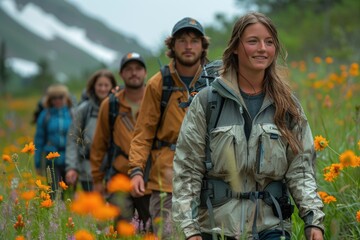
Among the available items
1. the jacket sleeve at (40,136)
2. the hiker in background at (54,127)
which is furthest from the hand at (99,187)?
the jacket sleeve at (40,136)

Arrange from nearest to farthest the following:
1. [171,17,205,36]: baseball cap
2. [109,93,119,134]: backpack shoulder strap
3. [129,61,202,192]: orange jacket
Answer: [129,61,202,192]: orange jacket
[171,17,205,36]: baseball cap
[109,93,119,134]: backpack shoulder strap

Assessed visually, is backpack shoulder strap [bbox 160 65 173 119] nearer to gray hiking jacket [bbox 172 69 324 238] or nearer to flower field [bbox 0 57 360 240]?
flower field [bbox 0 57 360 240]

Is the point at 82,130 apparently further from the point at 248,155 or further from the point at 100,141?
the point at 248,155

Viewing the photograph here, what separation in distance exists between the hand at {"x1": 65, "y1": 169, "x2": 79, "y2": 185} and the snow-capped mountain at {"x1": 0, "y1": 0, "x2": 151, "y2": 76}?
A: 89.1 meters

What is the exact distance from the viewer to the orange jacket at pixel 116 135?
20.1ft

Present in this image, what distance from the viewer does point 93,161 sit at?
648 cm

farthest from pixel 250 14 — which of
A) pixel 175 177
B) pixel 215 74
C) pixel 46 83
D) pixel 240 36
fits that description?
pixel 46 83

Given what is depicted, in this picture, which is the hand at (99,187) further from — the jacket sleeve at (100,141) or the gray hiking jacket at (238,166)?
the gray hiking jacket at (238,166)

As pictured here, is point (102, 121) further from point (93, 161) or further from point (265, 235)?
point (265, 235)

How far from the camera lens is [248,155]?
3.48 m

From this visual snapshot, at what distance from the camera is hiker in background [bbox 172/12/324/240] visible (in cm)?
347

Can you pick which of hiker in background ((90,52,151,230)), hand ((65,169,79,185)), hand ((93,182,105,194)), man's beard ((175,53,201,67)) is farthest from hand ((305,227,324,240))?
hand ((65,169,79,185))

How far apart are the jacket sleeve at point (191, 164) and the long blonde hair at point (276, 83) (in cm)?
35

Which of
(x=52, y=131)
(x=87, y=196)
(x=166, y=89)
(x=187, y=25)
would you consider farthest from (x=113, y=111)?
(x=87, y=196)
